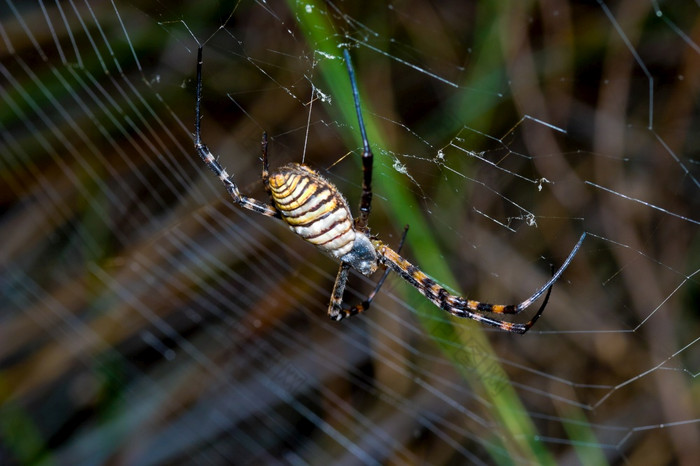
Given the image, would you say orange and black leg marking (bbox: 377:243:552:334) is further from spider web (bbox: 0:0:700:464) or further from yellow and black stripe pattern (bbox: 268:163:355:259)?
yellow and black stripe pattern (bbox: 268:163:355:259)

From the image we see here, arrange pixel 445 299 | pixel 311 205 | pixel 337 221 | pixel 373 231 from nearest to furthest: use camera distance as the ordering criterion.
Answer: pixel 311 205
pixel 337 221
pixel 445 299
pixel 373 231

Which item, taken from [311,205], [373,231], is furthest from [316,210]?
[373,231]

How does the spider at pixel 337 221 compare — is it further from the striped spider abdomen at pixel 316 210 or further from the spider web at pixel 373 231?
the spider web at pixel 373 231

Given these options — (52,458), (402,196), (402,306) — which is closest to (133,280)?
(52,458)

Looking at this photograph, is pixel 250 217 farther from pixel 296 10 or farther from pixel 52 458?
pixel 52 458

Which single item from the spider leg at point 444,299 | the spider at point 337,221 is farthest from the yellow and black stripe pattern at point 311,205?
the spider leg at point 444,299

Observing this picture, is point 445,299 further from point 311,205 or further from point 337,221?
point 311,205

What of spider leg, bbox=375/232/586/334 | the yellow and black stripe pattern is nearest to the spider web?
spider leg, bbox=375/232/586/334
